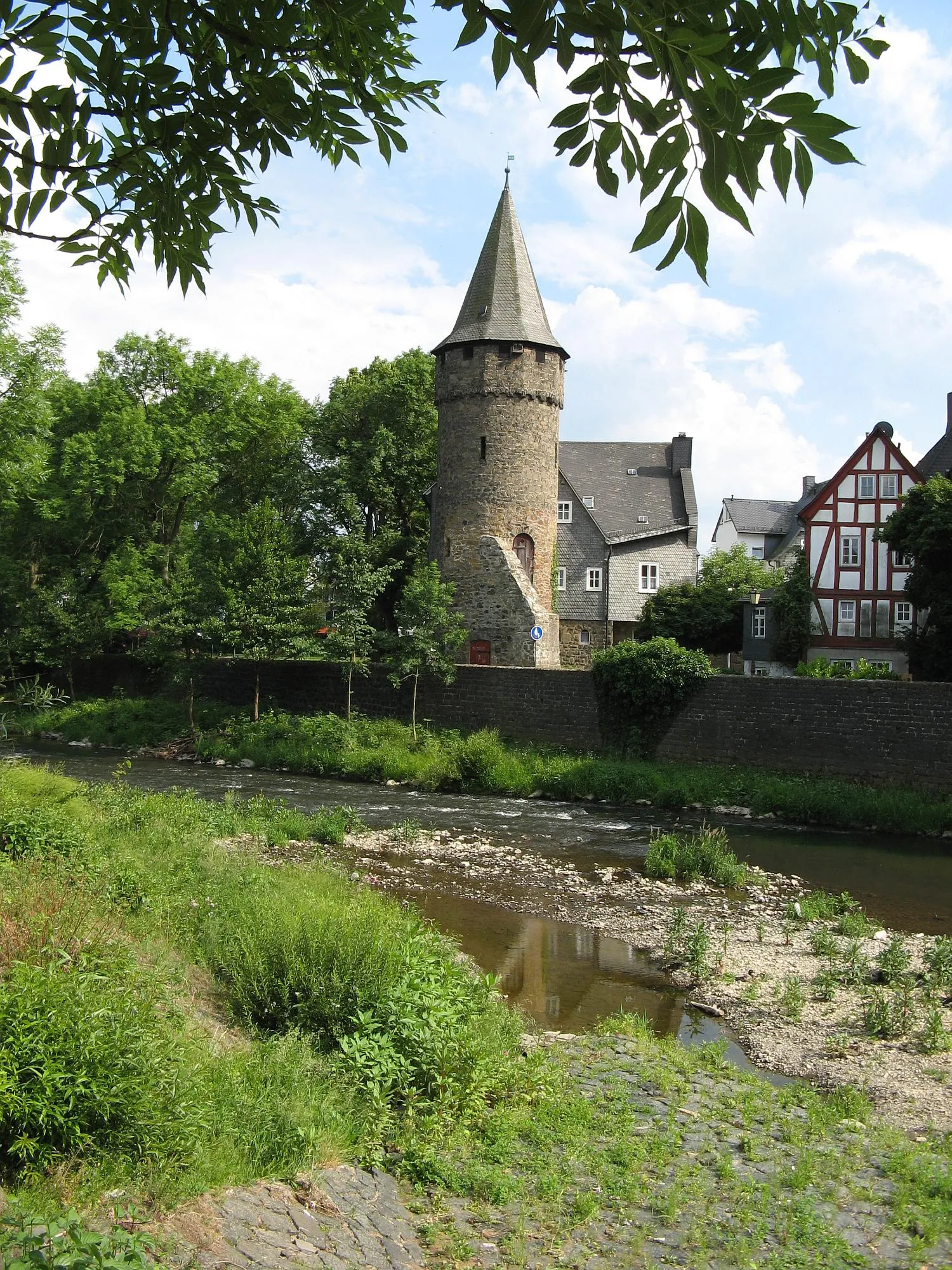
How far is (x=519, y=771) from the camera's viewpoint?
72.8 feet

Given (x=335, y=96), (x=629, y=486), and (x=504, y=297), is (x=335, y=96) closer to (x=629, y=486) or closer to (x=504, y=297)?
(x=504, y=297)

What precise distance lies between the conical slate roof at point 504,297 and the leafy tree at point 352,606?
7.32 m

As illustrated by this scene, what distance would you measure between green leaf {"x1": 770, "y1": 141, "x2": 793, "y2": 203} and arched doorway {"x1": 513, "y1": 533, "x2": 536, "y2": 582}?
1067 inches

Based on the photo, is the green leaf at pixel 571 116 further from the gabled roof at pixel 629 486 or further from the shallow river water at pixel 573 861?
the gabled roof at pixel 629 486

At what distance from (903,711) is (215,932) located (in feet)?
52.2

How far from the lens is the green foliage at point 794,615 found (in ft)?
111

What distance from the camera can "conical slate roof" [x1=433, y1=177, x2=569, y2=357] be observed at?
29625mm

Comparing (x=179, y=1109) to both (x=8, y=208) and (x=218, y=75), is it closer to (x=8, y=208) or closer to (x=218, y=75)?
(x=8, y=208)

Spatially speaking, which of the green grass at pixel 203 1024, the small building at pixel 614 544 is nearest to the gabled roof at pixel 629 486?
the small building at pixel 614 544

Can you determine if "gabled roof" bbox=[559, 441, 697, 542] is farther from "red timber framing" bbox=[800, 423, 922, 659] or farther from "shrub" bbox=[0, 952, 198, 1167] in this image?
"shrub" bbox=[0, 952, 198, 1167]

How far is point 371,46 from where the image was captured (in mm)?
3672

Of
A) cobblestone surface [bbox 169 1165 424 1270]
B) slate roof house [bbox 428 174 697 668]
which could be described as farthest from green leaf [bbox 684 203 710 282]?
slate roof house [bbox 428 174 697 668]

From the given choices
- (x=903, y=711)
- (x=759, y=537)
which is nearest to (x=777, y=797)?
(x=903, y=711)

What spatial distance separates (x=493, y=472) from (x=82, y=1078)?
1024 inches
